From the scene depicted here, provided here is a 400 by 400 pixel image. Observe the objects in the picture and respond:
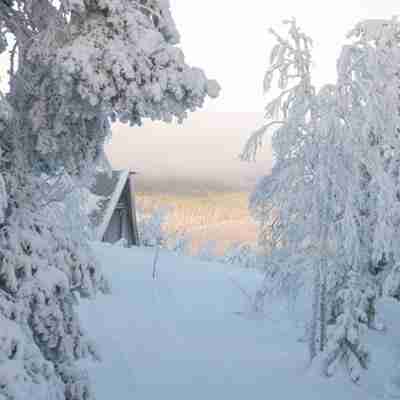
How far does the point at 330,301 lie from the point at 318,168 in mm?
3648

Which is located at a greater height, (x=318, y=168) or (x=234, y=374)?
(x=318, y=168)

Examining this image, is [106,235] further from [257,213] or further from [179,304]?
[257,213]

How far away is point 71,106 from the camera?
5039mm

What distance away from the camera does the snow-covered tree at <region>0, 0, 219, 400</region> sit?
472 centimetres

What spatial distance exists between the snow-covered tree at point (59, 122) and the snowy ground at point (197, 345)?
643cm

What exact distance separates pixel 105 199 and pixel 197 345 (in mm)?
11194

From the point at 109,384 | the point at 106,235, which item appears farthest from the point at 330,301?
the point at 106,235

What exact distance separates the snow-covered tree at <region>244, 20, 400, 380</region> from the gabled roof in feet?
38.0

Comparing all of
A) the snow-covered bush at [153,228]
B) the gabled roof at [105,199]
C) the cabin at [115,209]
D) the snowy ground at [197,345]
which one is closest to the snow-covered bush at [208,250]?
the snow-covered bush at [153,228]

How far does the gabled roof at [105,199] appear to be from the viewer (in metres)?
25.3

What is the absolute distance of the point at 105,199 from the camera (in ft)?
84.0

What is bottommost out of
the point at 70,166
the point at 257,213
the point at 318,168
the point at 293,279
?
the point at 293,279

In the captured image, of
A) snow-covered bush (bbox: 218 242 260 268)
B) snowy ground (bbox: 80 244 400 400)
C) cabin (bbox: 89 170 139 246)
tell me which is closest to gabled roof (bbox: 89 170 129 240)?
cabin (bbox: 89 170 139 246)

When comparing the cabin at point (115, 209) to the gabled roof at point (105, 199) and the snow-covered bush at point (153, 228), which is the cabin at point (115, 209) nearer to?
the gabled roof at point (105, 199)
